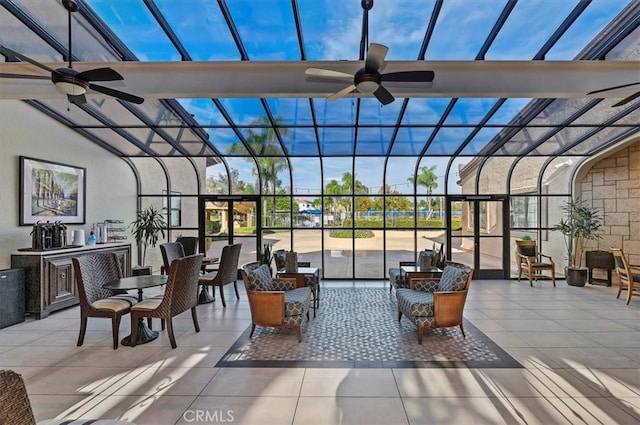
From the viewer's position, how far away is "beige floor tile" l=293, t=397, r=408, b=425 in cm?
268

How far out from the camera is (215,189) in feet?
29.5

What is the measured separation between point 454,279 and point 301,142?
454cm

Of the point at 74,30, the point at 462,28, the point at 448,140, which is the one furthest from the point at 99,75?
the point at 448,140

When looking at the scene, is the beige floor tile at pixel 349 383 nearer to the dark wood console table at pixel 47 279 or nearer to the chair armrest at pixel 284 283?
the chair armrest at pixel 284 283

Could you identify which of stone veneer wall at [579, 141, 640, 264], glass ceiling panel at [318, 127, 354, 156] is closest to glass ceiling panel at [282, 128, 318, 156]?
glass ceiling panel at [318, 127, 354, 156]

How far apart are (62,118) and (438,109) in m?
7.06

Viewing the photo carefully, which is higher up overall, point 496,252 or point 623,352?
point 496,252

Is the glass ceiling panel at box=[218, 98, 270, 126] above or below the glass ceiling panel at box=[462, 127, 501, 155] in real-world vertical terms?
above

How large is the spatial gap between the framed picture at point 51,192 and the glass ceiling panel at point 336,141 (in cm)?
507

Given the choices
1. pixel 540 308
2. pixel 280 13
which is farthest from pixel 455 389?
pixel 280 13

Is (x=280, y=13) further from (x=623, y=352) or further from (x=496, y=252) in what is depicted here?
(x=496, y=252)

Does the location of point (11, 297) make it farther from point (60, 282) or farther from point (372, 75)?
point (372, 75)

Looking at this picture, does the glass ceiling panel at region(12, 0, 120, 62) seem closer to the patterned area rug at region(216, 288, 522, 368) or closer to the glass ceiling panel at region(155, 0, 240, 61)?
the glass ceiling panel at region(155, 0, 240, 61)

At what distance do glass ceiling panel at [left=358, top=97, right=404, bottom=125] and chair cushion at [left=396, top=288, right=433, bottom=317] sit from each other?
329cm
